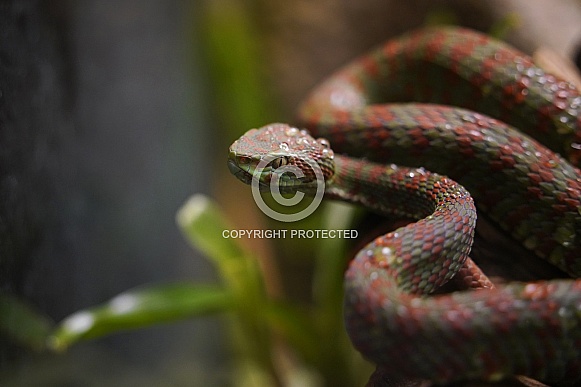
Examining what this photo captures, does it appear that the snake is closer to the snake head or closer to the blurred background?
the snake head

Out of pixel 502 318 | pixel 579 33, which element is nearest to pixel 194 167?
pixel 579 33

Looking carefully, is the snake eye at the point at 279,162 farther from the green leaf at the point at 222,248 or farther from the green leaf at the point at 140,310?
the green leaf at the point at 140,310

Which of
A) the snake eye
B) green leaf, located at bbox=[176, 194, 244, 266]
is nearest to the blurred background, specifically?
green leaf, located at bbox=[176, 194, 244, 266]

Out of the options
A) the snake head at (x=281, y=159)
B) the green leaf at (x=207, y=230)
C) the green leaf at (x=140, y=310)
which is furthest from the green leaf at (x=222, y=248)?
the snake head at (x=281, y=159)

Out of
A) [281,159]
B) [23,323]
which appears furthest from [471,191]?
A: [23,323]

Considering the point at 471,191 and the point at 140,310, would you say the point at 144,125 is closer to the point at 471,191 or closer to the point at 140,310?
the point at 140,310

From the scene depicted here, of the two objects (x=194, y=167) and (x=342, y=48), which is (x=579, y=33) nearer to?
(x=342, y=48)
